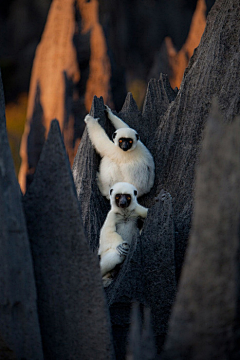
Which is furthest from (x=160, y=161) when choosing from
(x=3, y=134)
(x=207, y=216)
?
(x=207, y=216)

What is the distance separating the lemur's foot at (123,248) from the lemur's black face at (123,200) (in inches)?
18.2

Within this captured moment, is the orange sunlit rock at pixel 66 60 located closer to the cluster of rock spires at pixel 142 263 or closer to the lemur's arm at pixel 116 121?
the lemur's arm at pixel 116 121

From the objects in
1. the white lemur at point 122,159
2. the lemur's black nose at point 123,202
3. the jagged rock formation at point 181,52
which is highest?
the jagged rock formation at point 181,52

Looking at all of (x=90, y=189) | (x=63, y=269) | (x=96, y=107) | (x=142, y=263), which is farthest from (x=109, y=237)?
(x=96, y=107)

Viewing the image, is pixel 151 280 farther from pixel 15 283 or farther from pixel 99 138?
pixel 99 138

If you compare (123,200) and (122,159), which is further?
(122,159)

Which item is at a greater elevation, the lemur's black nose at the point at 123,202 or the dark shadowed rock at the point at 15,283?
the lemur's black nose at the point at 123,202

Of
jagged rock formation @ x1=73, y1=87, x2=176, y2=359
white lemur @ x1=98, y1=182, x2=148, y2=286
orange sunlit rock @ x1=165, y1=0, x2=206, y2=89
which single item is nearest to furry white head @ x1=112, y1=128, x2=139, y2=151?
white lemur @ x1=98, y1=182, x2=148, y2=286

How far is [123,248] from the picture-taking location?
459cm

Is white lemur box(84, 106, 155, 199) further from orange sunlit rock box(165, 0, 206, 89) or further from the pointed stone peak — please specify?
Result: orange sunlit rock box(165, 0, 206, 89)

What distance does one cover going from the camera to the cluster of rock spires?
86.1 inches

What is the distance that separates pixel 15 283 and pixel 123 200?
225cm

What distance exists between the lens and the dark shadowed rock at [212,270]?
2.17 metres

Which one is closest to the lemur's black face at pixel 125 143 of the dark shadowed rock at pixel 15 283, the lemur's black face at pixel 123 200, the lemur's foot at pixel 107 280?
the lemur's black face at pixel 123 200
